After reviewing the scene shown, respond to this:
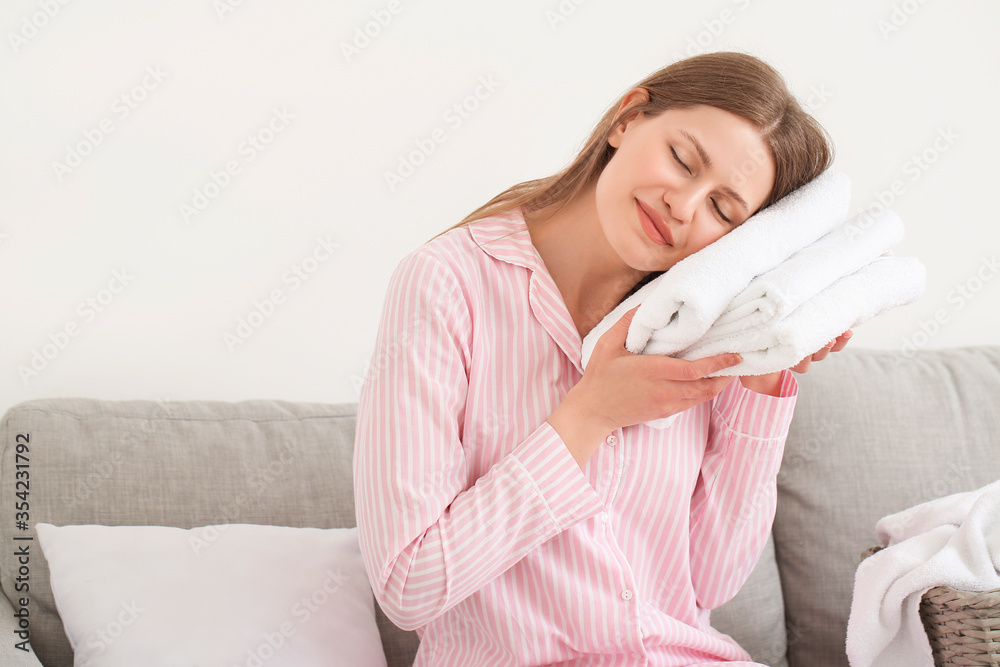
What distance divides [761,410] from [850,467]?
593mm

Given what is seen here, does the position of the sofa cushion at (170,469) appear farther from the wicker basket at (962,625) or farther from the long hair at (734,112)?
the wicker basket at (962,625)

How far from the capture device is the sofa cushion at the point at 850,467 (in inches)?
61.7

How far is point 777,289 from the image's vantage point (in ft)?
2.79

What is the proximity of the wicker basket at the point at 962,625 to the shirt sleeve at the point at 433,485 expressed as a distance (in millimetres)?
518

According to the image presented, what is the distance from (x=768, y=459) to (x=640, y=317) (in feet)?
1.26

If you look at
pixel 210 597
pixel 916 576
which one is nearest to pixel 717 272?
pixel 916 576

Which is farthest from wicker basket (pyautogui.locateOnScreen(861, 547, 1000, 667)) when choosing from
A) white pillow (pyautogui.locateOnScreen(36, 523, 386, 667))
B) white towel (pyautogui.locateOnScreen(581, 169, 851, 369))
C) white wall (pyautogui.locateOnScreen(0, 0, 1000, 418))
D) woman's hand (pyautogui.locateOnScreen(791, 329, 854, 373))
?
white wall (pyautogui.locateOnScreen(0, 0, 1000, 418))

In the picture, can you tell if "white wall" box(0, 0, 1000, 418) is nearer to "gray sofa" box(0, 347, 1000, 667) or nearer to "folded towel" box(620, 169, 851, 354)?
"gray sofa" box(0, 347, 1000, 667)

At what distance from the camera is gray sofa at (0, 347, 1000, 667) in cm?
123

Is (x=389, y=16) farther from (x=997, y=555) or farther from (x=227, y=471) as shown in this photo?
(x=997, y=555)

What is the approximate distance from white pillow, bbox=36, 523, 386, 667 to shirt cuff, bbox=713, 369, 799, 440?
638 mm

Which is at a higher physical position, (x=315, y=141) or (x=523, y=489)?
(x=315, y=141)

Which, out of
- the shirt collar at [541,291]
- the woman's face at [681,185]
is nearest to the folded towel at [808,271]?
the woman's face at [681,185]

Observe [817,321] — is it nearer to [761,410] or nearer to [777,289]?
[777,289]
